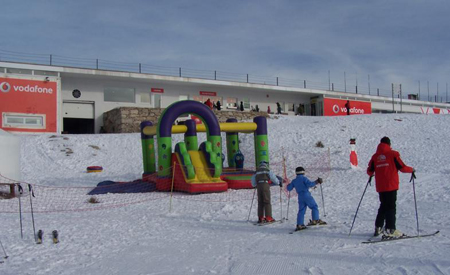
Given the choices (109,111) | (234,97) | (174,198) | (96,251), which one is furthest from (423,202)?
(234,97)

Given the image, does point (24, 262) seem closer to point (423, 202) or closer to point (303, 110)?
point (423, 202)

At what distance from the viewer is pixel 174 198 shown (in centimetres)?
1223

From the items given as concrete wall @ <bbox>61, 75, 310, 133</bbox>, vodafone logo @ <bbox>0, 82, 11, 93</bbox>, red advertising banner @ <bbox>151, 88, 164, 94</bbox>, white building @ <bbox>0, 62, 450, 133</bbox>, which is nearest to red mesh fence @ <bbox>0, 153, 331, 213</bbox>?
concrete wall @ <bbox>61, 75, 310, 133</bbox>

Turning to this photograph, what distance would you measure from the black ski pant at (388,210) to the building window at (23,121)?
24.3m

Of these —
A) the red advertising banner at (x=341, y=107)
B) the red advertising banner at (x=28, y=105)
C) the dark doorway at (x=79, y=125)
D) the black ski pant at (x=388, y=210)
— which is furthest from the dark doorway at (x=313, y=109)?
the black ski pant at (x=388, y=210)

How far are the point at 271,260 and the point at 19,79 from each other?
24.8 metres

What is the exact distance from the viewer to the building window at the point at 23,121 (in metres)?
25.2

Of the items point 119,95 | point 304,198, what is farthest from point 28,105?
point 304,198

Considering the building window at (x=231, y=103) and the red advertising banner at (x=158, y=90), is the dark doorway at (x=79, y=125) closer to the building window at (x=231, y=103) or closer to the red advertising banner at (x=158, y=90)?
the red advertising banner at (x=158, y=90)

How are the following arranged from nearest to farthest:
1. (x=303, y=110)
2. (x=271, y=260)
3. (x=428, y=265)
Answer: (x=428, y=265) < (x=271, y=260) < (x=303, y=110)

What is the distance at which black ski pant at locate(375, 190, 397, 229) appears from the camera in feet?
21.7

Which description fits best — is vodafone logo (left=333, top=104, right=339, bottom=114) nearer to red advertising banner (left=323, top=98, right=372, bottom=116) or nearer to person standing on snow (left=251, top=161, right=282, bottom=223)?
red advertising banner (left=323, top=98, right=372, bottom=116)

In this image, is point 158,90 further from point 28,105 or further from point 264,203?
point 264,203

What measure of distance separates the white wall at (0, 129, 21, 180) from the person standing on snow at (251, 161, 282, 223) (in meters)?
9.30
